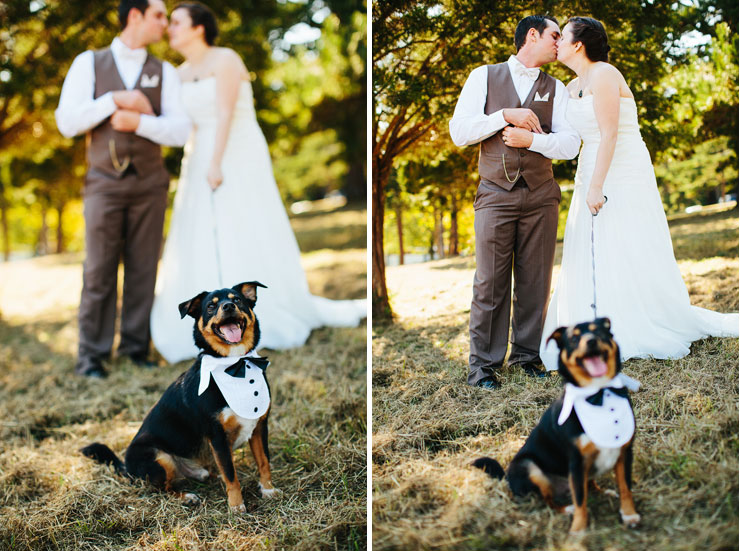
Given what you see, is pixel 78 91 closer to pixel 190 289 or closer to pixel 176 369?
pixel 190 289

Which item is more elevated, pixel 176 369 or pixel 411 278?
pixel 411 278

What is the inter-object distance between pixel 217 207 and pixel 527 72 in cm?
350

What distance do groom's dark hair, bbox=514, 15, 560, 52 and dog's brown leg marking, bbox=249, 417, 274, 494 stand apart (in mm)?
2300

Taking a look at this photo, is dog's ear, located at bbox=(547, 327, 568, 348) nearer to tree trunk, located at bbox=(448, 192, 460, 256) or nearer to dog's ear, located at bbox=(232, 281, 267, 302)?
tree trunk, located at bbox=(448, 192, 460, 256)

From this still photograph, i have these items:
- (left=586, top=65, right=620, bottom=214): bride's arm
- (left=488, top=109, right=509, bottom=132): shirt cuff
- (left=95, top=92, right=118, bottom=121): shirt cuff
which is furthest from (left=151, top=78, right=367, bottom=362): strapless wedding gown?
(left=586, top=65, right=620, bottom=214): bride's arm

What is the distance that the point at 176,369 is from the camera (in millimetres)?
5484

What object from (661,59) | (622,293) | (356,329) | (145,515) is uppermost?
(661,59)

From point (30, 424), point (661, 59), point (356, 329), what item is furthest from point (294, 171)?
point (661, 59)

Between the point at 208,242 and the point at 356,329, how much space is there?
5.55ft

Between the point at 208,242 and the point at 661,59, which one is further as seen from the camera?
the point at 208,242

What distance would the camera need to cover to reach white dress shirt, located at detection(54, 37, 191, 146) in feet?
17.0

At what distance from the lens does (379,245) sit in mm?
3570

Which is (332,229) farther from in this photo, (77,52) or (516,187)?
(516,187)

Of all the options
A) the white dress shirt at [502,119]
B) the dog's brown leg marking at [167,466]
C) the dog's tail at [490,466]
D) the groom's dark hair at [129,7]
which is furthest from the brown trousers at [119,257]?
the dog's tail at [490,466]
